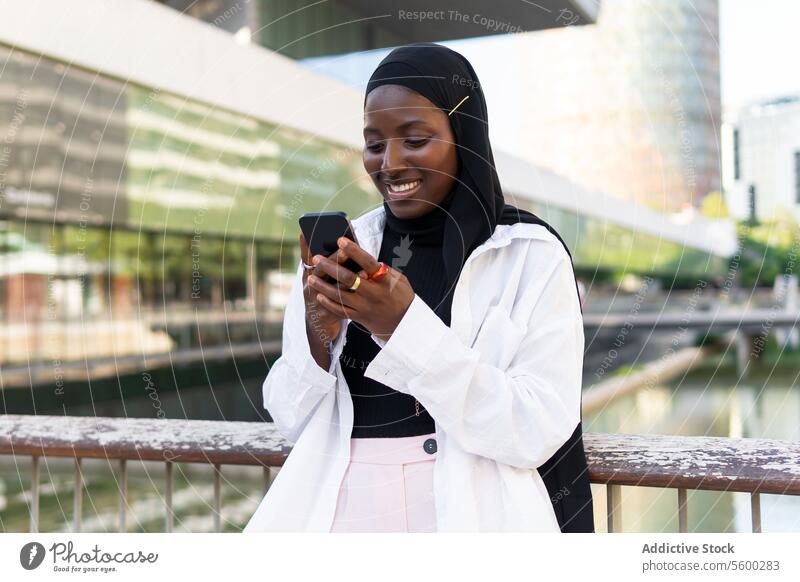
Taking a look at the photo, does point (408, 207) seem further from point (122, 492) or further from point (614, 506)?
point (122, 492)

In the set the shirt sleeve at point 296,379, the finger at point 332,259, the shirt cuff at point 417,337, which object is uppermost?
the finger at point 332,259

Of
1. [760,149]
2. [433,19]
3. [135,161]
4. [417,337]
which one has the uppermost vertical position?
[433,19]

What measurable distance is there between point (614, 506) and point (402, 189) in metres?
0.71

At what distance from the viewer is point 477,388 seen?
0.96 metres

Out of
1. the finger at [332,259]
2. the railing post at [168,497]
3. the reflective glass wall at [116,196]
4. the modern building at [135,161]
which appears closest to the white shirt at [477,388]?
the finger at [332,259]

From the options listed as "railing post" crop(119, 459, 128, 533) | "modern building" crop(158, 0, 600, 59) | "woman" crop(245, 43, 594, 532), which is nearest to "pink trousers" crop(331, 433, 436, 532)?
"woman" crop(245, 43, 594, 532)

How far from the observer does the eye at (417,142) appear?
41.4 inches

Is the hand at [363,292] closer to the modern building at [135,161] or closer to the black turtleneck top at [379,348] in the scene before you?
the black turtleneck top at [379,348]

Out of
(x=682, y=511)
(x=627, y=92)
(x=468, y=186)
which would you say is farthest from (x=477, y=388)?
(x=627, y=92)

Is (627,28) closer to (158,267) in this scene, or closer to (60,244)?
(60,244)

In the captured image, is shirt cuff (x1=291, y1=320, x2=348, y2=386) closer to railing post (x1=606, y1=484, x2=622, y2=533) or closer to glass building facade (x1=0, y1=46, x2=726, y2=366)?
railing post (x1=606, y1=484, x2=622, y2=533)

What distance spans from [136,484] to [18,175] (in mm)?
3734

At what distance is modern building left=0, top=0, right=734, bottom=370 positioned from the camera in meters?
6.92

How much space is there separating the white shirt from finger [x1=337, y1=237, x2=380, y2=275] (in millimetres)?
75
